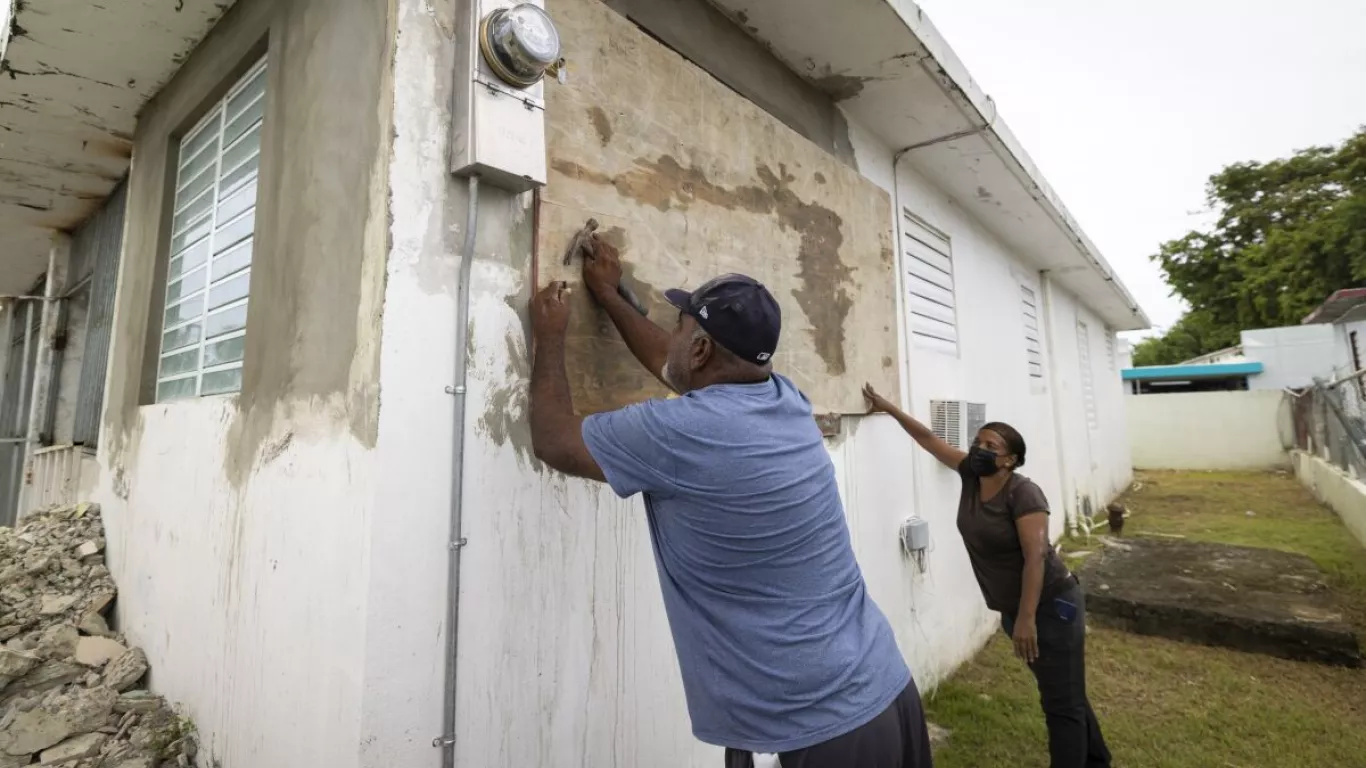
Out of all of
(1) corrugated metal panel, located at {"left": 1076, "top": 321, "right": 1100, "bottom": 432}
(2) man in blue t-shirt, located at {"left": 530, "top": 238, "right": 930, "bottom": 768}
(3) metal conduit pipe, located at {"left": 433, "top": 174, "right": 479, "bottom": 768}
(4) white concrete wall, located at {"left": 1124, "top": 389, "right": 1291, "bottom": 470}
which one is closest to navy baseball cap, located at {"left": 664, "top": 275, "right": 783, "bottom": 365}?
(2) man in blue t-shirt, located at {"left": 530, "top": 238, "right": 930, "bottom": 768}

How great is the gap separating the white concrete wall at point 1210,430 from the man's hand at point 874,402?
1809 centimetres

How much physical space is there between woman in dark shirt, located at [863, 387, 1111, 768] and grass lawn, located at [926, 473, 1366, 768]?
0.52 meters

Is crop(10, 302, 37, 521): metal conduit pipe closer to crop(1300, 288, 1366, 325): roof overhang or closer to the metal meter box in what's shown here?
the metal meter box

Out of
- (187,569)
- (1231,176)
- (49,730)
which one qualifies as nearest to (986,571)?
(187,569)

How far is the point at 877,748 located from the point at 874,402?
242 centimetres

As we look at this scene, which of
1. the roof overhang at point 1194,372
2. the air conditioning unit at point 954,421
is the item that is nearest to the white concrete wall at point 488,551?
the air conditioning unit at point 954,421

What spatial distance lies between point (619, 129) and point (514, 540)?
148cm

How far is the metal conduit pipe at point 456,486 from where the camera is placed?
1.67 metres

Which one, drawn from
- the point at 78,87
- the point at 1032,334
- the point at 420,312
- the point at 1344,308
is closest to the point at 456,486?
Answer: the point at 420,312

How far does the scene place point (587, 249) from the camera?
2.14 m

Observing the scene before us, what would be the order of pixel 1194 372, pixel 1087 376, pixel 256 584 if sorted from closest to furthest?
pixel 256 584, pixel 1087 376, pixel 1194 372

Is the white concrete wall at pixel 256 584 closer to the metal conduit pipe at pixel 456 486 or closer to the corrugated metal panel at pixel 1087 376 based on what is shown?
the metal conduit pipe at pixel 456 486

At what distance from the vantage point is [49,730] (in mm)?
2215

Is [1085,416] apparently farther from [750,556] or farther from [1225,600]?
[750,556]
